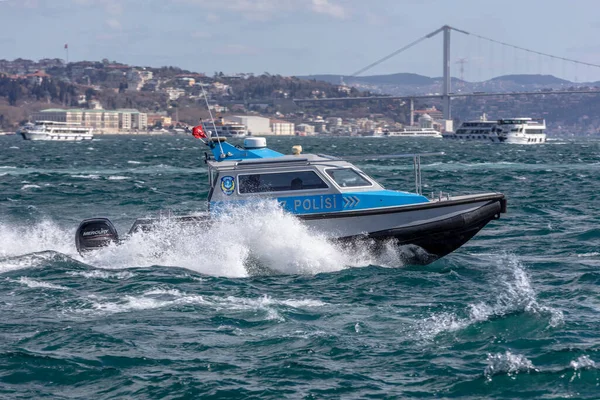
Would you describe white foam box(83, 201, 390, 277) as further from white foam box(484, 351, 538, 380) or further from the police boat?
white foam box(484, 351, 538, 380)

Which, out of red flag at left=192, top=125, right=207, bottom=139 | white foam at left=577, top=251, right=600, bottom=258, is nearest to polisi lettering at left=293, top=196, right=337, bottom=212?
red flag at left=192, top=125, right=207, bottom=139

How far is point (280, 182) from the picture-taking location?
696 inches

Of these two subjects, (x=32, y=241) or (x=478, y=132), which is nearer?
(x=32, y=241)

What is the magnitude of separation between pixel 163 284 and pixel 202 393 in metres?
5.62

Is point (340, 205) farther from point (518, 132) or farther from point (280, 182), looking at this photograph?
point (518, 132)

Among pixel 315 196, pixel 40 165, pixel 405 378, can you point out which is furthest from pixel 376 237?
pixel 40 165

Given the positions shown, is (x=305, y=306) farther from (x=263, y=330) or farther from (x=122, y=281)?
(x=122, y=281)

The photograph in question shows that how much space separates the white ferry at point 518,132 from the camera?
13612cm

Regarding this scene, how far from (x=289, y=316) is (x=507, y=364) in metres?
3.57

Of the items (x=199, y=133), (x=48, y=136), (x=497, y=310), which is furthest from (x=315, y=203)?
(x=48, y=136)

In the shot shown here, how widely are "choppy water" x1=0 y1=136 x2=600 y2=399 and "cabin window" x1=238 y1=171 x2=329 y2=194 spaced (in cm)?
48

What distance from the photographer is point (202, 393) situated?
10172 millimetres

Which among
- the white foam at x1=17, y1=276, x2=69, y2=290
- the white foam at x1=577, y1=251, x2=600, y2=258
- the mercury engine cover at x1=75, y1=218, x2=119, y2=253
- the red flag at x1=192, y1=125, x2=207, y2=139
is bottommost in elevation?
the white foam at x1=577, y1=251, x2=600, y2=258

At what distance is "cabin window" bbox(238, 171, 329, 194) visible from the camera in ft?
57.6
